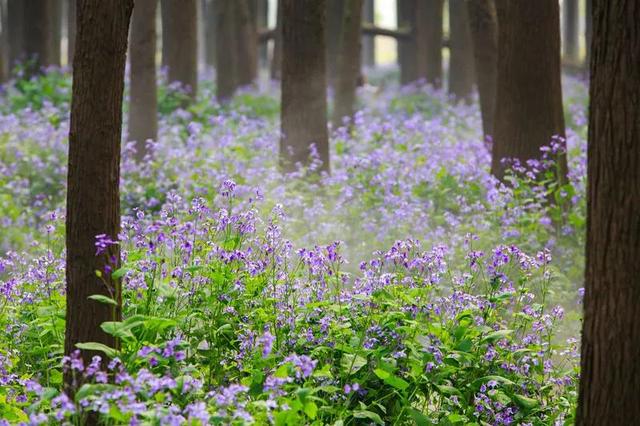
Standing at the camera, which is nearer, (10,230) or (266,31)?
(10,230)

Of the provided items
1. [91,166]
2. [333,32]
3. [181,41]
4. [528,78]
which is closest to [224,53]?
[333,32]

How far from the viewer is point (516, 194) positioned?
10078 millimetres

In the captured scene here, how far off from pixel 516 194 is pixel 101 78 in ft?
18.7

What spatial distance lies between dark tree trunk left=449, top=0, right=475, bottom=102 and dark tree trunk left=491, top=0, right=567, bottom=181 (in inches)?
418

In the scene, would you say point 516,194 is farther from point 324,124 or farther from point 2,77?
point 2,77

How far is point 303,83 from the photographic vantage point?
1277cm

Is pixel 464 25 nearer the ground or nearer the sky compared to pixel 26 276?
nearer the sky

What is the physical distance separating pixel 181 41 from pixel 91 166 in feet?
43.4

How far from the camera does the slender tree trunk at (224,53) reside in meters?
21.0

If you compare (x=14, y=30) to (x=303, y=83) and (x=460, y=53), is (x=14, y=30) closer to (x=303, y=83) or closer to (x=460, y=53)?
(x=460, y=53)

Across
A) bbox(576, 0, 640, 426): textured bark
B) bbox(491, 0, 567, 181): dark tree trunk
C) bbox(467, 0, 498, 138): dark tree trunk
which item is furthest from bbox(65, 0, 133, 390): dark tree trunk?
bbox(467, 0, 498, 138): dark tree trunk

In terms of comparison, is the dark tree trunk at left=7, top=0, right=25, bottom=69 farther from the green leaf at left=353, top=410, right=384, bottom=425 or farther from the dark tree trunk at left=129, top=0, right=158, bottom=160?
the green leaf at left=353, top=410, right=384, bottom=425

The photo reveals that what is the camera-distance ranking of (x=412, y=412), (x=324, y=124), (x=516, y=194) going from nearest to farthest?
(x=412, y=412), (x=516, y=194), (x=324, y=124)

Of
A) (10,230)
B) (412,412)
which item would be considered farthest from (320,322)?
(10,230)
